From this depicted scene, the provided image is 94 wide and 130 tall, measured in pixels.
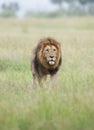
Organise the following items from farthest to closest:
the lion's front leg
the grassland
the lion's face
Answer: the lion's front leg < the lion's face < the grassland

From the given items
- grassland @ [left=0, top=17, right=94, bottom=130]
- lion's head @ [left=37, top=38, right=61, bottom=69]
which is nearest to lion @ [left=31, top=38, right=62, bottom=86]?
lion's head @ [left=37, top=38, right=61, bottom=69]

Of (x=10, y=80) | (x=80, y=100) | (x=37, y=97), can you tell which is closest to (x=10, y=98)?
(x=37, y=97)

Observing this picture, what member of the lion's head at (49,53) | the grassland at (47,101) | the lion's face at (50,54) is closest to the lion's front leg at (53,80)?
the grassland at (47,101)

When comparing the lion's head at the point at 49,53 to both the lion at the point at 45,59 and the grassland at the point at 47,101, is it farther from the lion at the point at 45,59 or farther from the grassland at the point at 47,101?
the grassland at the point at 47,101

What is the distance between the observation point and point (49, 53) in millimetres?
10641

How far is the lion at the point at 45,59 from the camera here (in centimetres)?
1070

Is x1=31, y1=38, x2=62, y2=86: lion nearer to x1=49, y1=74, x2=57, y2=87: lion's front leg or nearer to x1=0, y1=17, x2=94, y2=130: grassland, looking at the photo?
x1=49, y1=74, x2=57, y2=87: lion's front leg

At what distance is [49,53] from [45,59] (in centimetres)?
19

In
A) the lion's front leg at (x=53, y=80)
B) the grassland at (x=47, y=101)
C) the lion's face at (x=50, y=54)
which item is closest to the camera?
the grassland at (x=47, y=101)

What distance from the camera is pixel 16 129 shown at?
7.52 meters

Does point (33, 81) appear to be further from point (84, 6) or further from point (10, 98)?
point (84, 6)

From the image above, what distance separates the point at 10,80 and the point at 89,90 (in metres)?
2.47

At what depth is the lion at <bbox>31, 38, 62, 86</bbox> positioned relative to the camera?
10.7m

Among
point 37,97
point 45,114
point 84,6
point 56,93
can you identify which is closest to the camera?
point 45,114
